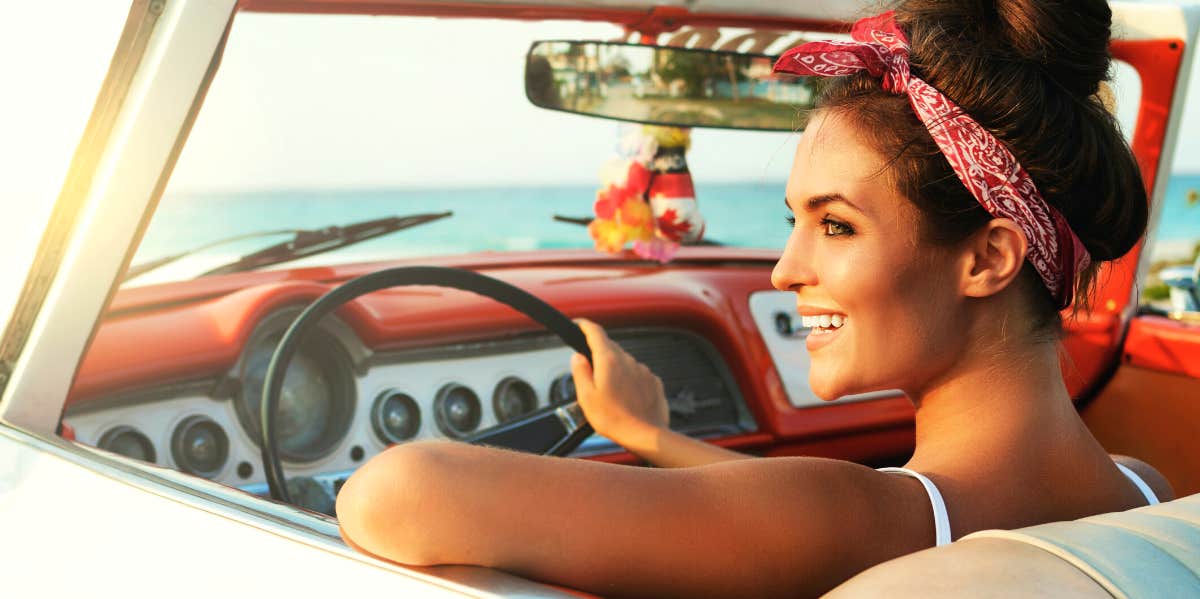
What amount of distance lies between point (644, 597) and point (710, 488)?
0.38ft

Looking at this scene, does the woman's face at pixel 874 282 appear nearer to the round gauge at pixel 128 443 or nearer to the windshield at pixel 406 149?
the round gauge at pixel 128 443

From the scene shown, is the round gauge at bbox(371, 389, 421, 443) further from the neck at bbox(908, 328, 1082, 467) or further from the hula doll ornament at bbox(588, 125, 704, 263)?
the neck at bbox(908, 328, 1082, 467)

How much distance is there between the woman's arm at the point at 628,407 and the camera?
1896 mm

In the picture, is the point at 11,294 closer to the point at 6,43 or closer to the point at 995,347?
the point at 6,43

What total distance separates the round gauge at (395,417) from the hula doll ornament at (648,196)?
3.21 feet

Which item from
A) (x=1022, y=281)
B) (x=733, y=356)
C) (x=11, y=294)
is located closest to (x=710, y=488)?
(x=1022, y=281)

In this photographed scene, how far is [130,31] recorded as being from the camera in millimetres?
1397

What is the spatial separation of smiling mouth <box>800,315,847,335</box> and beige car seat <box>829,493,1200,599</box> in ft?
1.55

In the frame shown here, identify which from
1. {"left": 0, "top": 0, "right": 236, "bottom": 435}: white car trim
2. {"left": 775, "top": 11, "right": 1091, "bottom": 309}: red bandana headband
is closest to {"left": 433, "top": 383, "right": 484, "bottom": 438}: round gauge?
{"left": 0, "top": 0, "right": 236, "bottom": 435}: white car trim

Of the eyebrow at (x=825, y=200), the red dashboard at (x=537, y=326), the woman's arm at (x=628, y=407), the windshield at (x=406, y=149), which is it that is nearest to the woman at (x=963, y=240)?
the eyebrow at (x=825, y=200)

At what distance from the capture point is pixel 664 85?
3.27 metres

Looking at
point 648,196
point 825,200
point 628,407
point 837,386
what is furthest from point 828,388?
point 648,196

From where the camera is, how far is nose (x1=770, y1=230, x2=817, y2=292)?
1.41m

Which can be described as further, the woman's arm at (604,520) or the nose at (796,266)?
the nose at (796,266)
